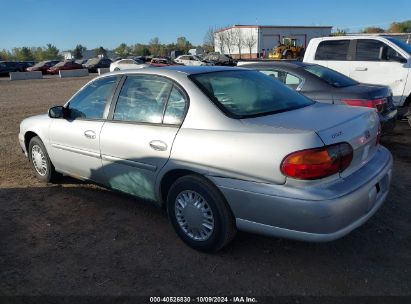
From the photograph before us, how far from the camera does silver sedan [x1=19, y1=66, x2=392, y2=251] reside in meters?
2.74

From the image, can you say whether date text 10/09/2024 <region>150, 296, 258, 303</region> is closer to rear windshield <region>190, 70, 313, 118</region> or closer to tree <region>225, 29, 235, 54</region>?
rear windshield <region>190, 70, 313, 118</region>

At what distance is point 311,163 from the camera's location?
8.80 feet

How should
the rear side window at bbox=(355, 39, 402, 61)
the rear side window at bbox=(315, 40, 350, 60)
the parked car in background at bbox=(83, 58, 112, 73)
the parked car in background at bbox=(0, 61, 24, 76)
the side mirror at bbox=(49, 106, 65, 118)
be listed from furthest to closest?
the parked car in background at bbox=(83, 58, 112, 73) < the parked car in background at bbox=(0, 61, 24, 76) < the rear side window at bbox=(315, 40, 350, 60) < the rear side window at bbox=(355, 39, 402, 61) < the side mirror at bbox=(49, 106, 65, 118)

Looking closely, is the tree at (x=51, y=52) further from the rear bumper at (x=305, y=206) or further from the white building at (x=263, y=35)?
the rear bumper at (x=305, y=206)

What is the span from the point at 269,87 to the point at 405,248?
6.19 feet

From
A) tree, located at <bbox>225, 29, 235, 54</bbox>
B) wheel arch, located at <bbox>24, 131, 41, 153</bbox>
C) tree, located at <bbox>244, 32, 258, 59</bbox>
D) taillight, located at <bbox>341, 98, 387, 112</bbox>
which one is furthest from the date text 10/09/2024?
tree, located at <bbox>225, 29, 235, 54</bbox>

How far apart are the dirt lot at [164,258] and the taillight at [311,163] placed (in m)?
0.87

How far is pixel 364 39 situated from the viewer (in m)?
8.55

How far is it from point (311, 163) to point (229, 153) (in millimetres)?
608

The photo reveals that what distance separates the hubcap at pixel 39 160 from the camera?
17.0 ft

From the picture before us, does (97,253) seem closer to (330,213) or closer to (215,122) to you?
(215,122)

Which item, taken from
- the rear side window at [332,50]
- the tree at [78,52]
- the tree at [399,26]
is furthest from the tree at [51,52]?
the rear side window at [332,50]

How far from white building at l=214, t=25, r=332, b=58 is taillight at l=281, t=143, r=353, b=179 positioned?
68.3 meters

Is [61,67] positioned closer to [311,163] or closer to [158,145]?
[158,145]
